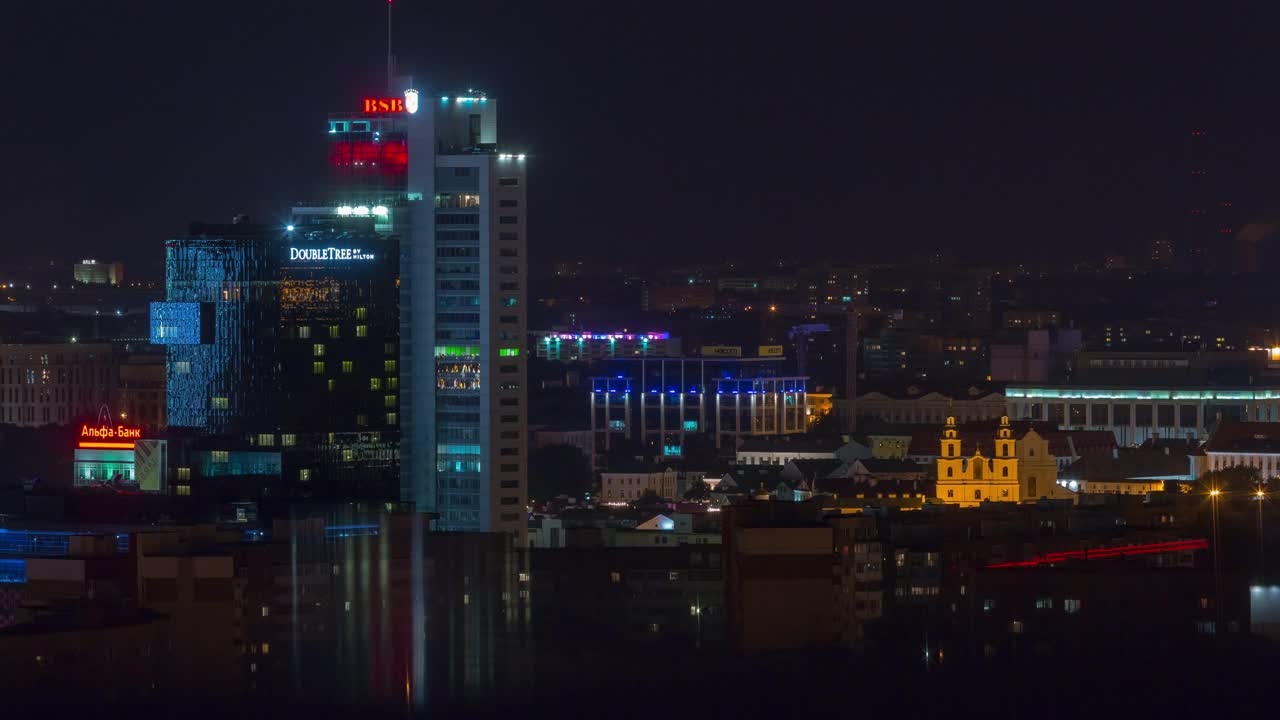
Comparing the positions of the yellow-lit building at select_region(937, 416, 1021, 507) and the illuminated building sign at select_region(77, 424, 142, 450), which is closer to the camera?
the illuminated building sign at select_region(77, 424, 142, 450)

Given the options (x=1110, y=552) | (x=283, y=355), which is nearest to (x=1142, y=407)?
(x=1110, y=552)

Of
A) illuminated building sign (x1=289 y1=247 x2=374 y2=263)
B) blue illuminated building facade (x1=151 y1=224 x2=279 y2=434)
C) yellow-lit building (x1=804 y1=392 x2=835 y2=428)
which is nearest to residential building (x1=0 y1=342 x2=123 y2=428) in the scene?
yellow-lit building (x1=804 y1=392 x2=835 y2=428)

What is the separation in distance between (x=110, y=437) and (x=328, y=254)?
754cm

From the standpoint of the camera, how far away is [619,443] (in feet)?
357

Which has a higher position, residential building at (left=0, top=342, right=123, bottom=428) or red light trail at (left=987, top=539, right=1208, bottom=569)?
residential building at (left=0, top=342, right=123, bottom=428)

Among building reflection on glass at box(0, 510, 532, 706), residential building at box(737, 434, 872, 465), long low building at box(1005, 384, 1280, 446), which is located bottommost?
building reflection on glass at box(0, 510, 532, 706)

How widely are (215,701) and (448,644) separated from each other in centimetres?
629

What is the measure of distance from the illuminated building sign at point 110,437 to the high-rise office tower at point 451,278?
552cm

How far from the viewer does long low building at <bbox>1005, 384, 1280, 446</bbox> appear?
11194cm

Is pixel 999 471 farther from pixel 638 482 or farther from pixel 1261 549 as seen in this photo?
pixel 1261 549

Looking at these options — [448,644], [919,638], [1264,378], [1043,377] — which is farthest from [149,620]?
[1043,377]

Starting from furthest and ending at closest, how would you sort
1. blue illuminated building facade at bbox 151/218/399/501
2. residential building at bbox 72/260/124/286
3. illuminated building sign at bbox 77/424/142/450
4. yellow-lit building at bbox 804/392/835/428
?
residential building at bbox 72/260/124/286 < yellow-lit building at bbox 804/392/835/428 < illuminated building sign at bbox 77/424/142/450 < blue illuminated building facade at bbox 151/218/399/501

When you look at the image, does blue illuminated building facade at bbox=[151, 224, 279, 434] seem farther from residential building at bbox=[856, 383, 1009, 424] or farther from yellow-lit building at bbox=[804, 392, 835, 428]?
residential building at bbox=[856, 383, 1009, 424]

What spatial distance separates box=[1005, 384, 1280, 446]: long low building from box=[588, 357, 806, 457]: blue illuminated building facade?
687 cm
